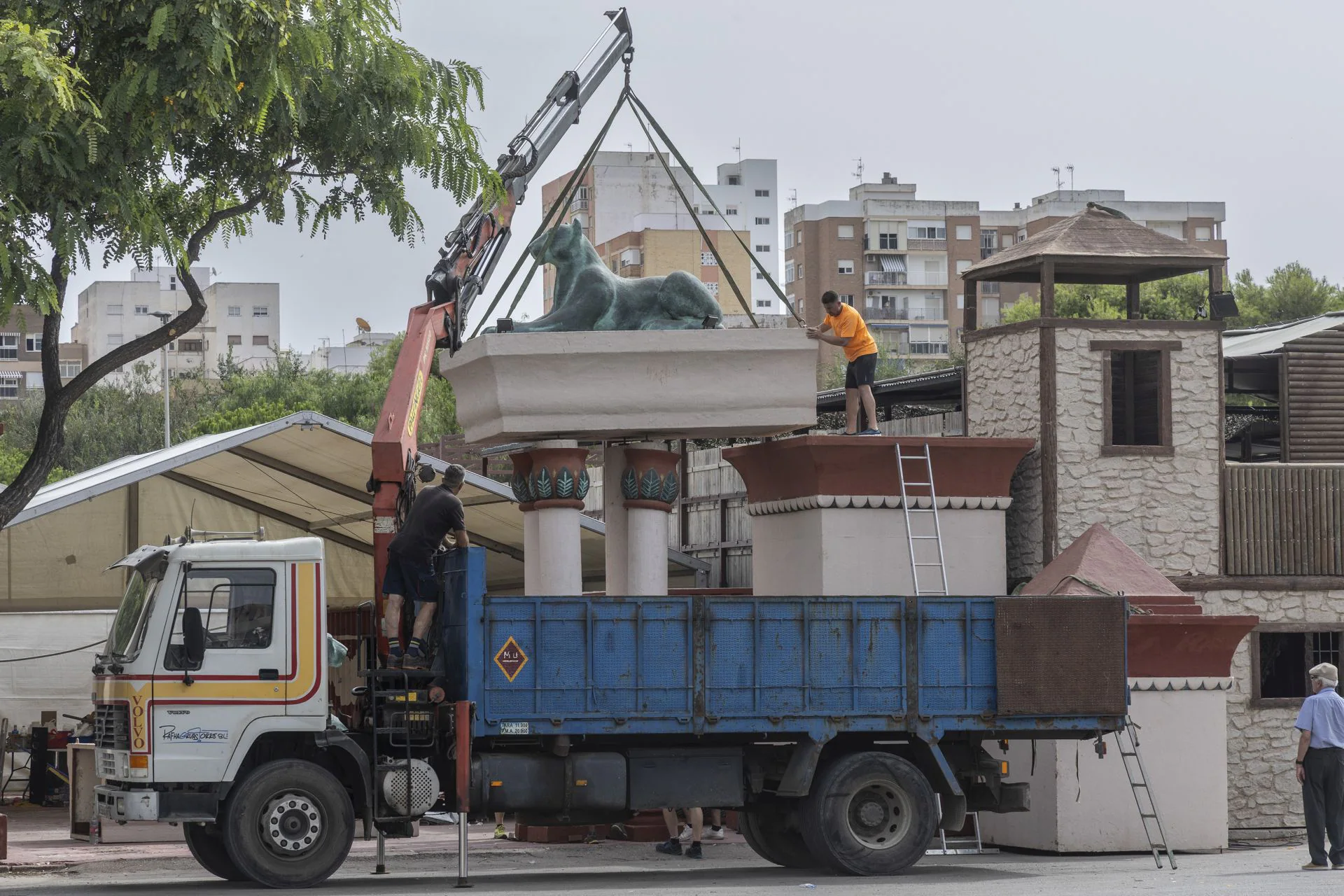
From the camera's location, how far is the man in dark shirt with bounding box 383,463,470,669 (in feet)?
53.0

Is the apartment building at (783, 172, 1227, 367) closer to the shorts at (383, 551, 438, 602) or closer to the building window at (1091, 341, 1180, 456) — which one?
the building window at (1091, 341, 1180, 456)

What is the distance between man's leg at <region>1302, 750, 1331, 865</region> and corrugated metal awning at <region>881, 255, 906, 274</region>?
352 ft

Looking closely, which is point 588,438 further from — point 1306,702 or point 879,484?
point 1306,702

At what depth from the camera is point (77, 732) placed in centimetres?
2667

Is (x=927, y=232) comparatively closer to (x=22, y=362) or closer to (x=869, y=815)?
(x=22, y=362)

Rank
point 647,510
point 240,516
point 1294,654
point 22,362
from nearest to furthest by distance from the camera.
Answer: point 647,510 → point 1294,654 → point 240,516 → point 22,362

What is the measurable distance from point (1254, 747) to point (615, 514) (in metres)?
8.23

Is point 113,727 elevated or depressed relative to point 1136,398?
depressed

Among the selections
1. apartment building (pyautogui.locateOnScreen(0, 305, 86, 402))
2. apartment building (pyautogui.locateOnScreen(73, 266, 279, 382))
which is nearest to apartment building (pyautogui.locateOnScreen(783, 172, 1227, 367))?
apartment building (pyautogui.locateOnScreen(73, 266, 279, 382))

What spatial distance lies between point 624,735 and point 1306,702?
641 centimetres

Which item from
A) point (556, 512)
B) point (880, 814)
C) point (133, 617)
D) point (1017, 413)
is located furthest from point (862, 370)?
point (133, 617)

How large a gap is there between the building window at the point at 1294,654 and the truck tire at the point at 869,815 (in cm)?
806

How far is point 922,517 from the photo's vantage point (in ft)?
70.3

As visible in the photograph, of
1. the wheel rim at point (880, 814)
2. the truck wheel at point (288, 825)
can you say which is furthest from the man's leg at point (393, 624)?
the wheel rim at point (880, 814)
